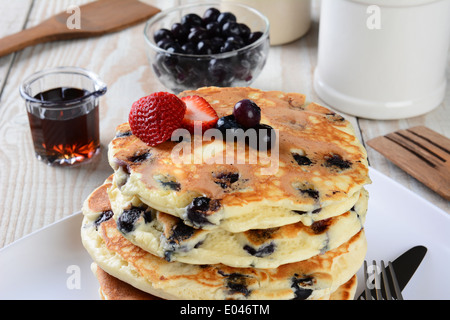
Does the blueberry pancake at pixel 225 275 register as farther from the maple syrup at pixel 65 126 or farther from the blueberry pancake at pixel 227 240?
the maple syrup at pixel 65 126

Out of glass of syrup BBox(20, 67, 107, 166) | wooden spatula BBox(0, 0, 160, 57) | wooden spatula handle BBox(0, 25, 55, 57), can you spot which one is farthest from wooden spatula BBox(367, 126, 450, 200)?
wooden spatula handle BBox(0, 25, 55, 57)

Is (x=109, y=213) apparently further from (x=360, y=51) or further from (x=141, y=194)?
(x=360, y=51)

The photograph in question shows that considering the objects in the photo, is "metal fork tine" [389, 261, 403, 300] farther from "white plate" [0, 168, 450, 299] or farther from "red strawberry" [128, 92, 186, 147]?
"red strawberry" [128, 92, 186, 147]

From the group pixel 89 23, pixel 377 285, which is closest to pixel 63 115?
pixel 89 23

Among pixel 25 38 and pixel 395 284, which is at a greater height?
pixel 25 38

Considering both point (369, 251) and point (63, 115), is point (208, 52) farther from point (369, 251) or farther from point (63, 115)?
point (369, 251)
